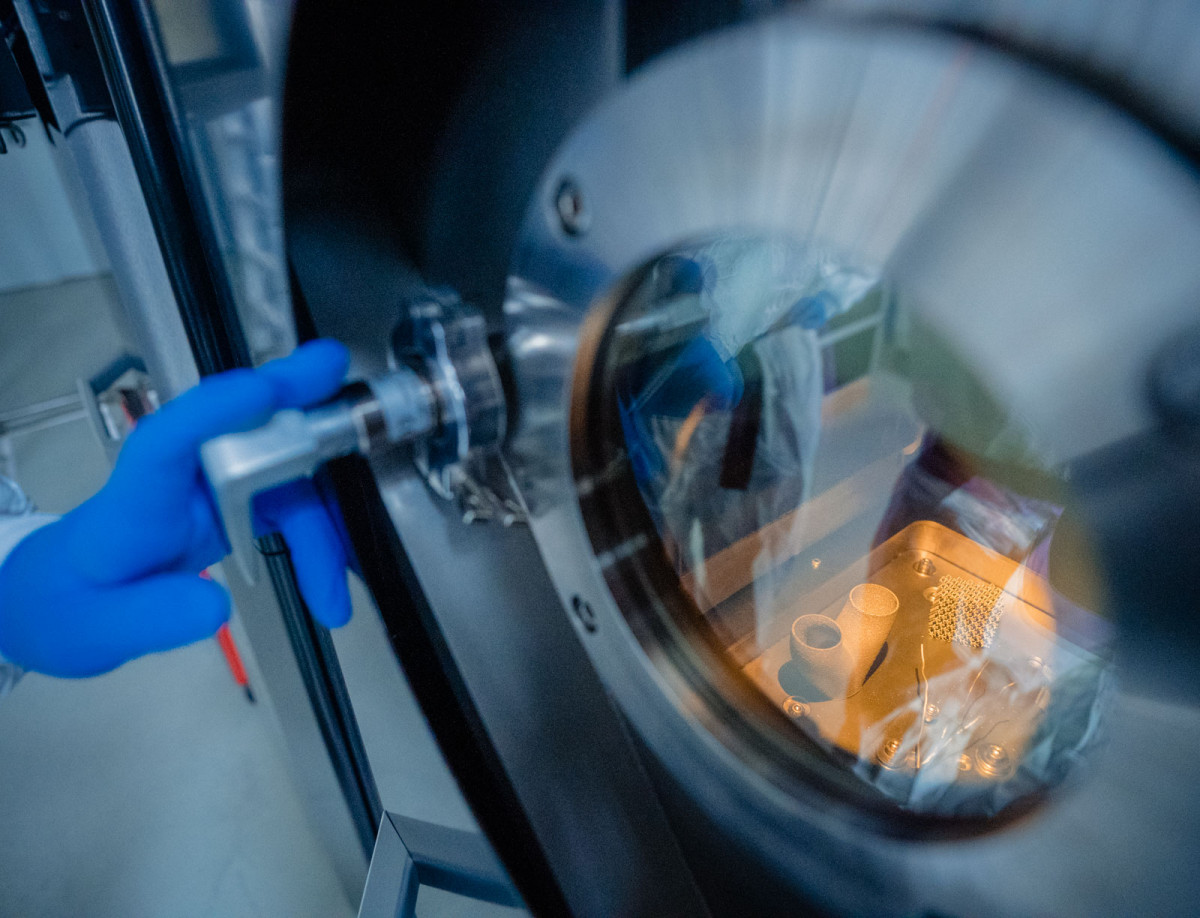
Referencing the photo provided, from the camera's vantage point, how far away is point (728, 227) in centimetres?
25

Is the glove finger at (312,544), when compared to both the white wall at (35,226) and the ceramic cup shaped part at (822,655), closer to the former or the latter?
the ceramic cup shaped part at (822,655)

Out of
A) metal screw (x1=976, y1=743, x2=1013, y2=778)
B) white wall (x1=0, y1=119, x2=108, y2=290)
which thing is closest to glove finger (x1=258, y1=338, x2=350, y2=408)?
metal screw (x1=976, y1=743, x2=1013, y2=778)

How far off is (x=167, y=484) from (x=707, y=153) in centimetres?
35

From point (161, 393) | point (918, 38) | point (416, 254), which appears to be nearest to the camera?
point (918, 38)

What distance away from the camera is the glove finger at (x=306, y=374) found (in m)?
0.39

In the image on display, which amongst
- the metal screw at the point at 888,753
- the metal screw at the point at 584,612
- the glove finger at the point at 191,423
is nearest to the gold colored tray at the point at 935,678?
the metal screw at the point at 888,753

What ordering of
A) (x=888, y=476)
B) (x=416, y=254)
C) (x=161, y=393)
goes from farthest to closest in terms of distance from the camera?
(x=888, y=476), (x=161, y=393), (x=416, y=254)

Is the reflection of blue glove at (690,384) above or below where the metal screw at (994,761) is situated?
above

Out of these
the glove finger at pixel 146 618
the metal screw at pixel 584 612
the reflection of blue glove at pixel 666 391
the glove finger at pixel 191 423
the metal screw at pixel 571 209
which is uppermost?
the metal screw at pixel 571 209

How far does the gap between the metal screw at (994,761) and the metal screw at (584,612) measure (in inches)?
8.0

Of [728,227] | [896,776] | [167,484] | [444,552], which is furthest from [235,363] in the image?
[896,776]

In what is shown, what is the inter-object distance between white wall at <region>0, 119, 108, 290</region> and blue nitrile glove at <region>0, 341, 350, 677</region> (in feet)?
11.4

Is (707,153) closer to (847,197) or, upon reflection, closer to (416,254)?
(847,197)

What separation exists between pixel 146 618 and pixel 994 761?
0.49 meters
